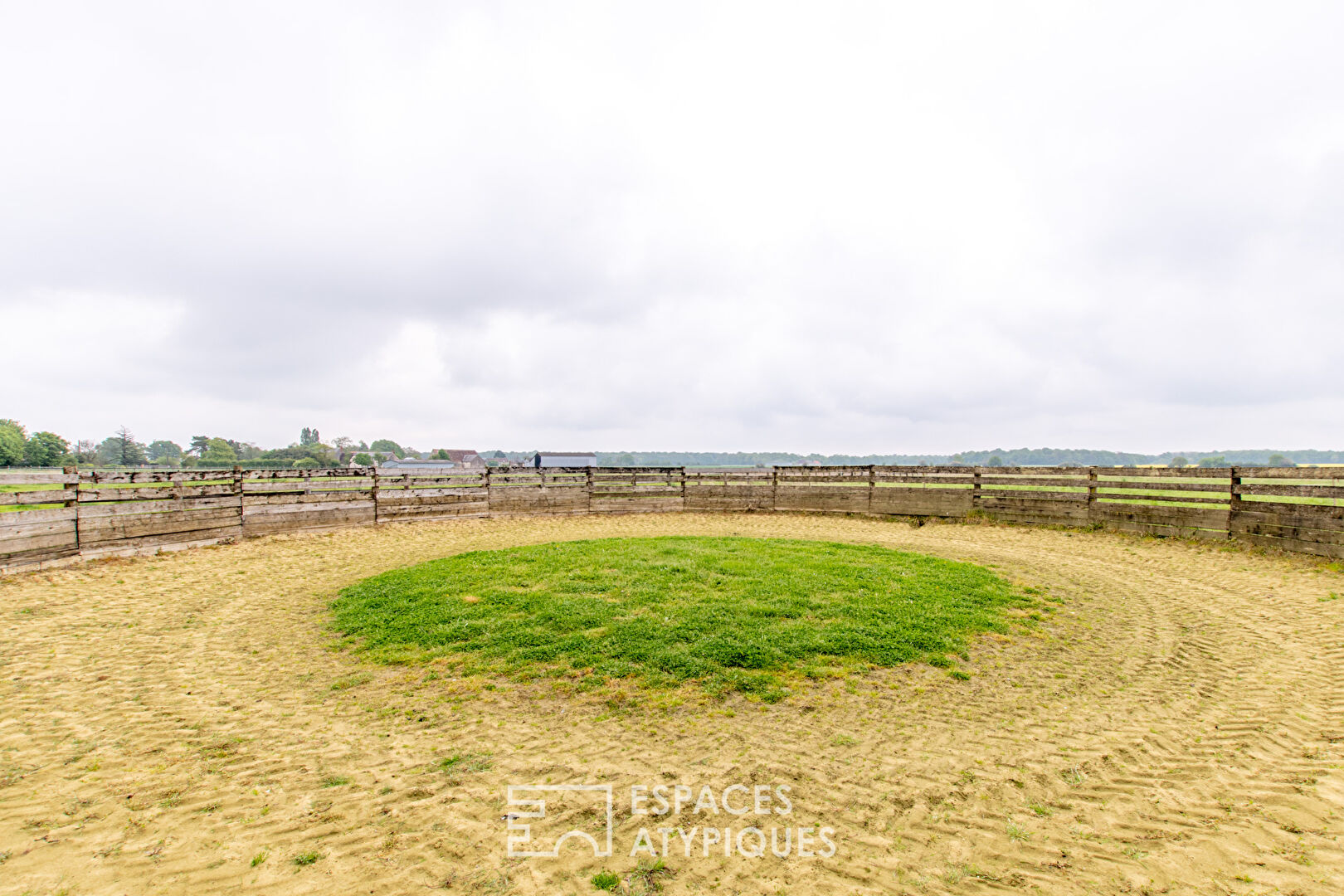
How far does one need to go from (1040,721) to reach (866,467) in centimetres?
1425

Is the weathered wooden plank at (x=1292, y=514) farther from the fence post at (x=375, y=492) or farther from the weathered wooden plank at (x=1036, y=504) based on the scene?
the fence post at (x=375, y=492)

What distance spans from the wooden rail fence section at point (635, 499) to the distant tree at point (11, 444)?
6967 cm

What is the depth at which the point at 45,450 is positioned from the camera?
219 ft

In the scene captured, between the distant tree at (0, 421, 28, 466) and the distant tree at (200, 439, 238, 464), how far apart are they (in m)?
19.5

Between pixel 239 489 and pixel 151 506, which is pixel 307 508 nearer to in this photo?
pixel 239 489

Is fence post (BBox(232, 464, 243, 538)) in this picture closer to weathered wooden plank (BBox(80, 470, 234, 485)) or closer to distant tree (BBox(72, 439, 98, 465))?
weathered wooden plank (BBox(80, 470, 234, 485))

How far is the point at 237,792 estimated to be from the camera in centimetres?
354

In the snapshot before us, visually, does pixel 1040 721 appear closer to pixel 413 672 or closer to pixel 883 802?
pixel 883 802

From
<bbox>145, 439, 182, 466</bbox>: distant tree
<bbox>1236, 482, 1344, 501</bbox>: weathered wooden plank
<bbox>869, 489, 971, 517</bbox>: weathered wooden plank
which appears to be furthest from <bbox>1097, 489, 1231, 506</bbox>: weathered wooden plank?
<bbox>145, 439, 182, 466</bbox>: distant tree

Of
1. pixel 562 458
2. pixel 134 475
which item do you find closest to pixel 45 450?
pixel 562 458

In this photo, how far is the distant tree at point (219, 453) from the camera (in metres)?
88.8

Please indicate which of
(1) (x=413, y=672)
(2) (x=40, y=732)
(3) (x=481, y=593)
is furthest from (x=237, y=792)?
(3) (x=481, y=593)

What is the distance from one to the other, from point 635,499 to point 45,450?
89.2 meters

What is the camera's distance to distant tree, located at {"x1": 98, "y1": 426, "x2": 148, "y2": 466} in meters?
104
